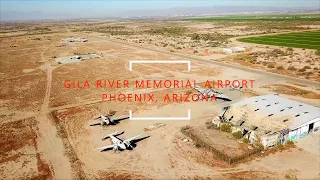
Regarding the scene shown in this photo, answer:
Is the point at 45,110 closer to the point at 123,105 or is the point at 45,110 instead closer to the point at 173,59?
the point at 123,105

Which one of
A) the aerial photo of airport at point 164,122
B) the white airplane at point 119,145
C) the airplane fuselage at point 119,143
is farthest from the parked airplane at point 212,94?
the airplane fuselage at point 119,143

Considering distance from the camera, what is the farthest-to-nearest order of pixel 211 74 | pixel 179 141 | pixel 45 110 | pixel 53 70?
pixel 53 70, pixel 211 74, pixel 45 110, pixel 179 141

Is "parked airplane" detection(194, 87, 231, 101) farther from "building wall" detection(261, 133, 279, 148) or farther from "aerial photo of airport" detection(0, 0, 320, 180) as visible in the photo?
"building wall" detection(261, 133, 279, 148)

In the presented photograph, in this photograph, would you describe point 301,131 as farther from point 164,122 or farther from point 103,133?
point 103,133

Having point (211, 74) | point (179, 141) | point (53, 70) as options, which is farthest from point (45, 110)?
point (211, 74)

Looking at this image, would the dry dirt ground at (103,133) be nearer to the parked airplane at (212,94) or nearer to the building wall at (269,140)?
the building wall at (269,140)

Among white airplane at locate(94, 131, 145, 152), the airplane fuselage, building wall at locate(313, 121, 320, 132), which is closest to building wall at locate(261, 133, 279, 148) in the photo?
building wall at locate(313, 121, 320, 132)

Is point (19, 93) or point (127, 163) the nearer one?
point (127, 163)

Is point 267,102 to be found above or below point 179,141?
above
